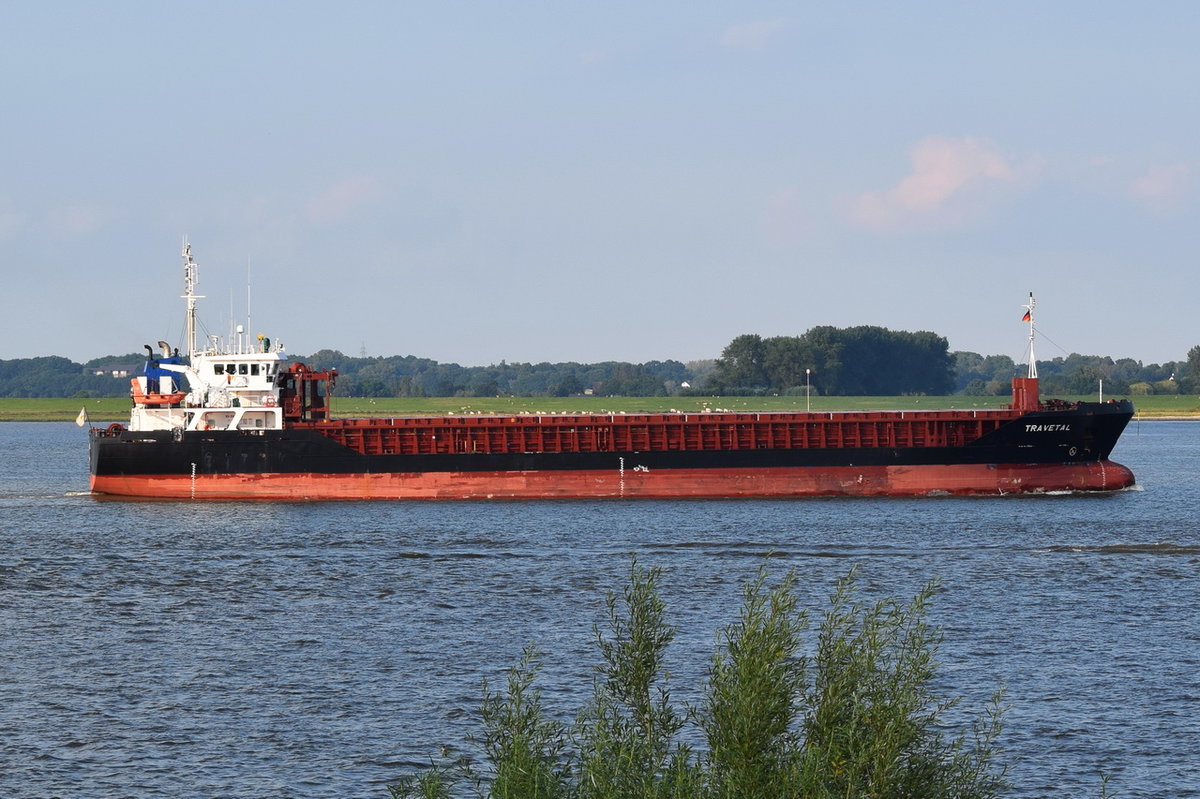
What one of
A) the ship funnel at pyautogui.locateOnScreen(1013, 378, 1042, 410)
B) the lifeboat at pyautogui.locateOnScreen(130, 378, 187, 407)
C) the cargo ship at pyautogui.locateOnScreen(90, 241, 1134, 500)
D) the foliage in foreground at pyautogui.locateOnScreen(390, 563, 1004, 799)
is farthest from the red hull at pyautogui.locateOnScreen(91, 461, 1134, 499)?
the foliage in foreground at pyautogui.locateOnScreen(390, 563, 1004, 799)

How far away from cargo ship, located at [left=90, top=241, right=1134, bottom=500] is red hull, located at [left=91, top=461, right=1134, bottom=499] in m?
0.05

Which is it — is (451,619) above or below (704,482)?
below

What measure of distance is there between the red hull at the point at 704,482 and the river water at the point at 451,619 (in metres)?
0.68

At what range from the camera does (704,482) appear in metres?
61.0

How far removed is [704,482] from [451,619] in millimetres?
26535

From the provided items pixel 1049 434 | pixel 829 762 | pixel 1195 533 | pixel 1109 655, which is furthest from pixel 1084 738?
pixel 1049 434

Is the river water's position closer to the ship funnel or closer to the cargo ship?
the cargo ship

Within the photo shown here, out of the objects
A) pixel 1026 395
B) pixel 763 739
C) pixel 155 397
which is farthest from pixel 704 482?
pixel 763 739

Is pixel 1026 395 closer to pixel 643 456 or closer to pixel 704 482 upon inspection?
pixel 704 482

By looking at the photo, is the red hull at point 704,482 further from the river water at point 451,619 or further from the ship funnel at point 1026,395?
the ship funnel at point 1026,395

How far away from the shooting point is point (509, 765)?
54.1 ft

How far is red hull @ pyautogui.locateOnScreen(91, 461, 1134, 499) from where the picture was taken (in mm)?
60812

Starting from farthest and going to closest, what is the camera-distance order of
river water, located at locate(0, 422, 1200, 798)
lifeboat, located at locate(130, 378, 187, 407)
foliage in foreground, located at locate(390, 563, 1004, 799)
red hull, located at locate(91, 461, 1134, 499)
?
lifeboat, located at locate(130, 378, 187, 407) < red hull, located at locate(91, 461, 1134, 499) < river water, located at locate(0, 422, 1200, 798) < foliage in foreground, located at locate(390, 563, 1004, 799)

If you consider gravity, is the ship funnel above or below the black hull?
above
